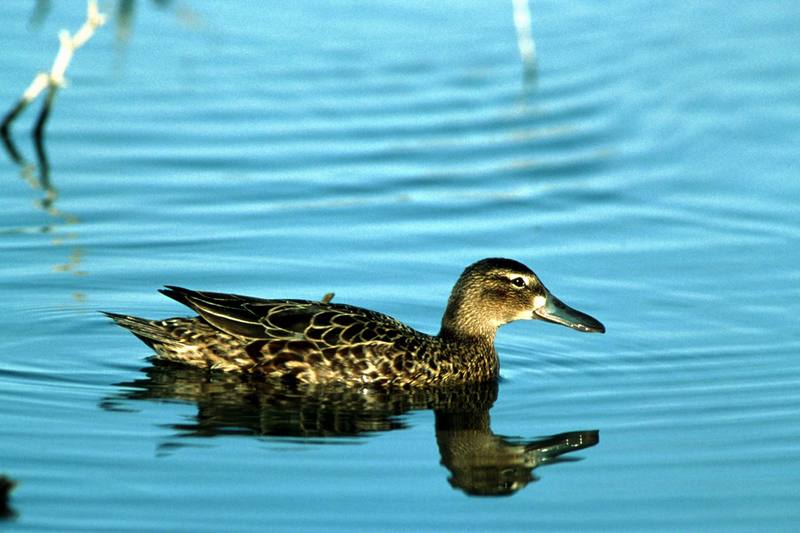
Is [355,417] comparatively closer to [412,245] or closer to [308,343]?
[308,343]

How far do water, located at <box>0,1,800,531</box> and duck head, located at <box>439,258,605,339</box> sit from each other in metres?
0.30

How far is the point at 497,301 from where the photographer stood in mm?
10062

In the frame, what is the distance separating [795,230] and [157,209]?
15.8ft

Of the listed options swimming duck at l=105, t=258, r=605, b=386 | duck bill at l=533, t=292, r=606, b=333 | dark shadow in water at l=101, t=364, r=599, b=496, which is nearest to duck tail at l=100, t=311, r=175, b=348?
swimming duck at l=105, t=258, r=605, b=386

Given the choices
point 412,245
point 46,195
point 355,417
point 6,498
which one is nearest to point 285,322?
point 355,417

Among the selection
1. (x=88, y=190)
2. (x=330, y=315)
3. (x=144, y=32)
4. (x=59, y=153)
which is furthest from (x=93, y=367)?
(x=144, y=32)

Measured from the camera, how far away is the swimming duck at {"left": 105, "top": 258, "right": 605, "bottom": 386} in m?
9.52

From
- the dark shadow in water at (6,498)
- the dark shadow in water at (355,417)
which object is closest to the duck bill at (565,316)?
the dark shadow in water at (355,417)

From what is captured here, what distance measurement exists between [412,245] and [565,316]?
2129 mm

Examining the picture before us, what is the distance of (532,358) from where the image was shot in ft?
33.3

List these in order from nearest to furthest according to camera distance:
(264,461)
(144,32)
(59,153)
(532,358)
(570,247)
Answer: (264,461) < (532,358) < (570,247) < (59,153) < (144,32)

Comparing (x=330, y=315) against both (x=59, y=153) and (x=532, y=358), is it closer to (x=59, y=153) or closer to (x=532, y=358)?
(x=532, y=358)

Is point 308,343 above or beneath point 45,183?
beneath

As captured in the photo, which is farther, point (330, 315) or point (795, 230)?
point (795, 230)
